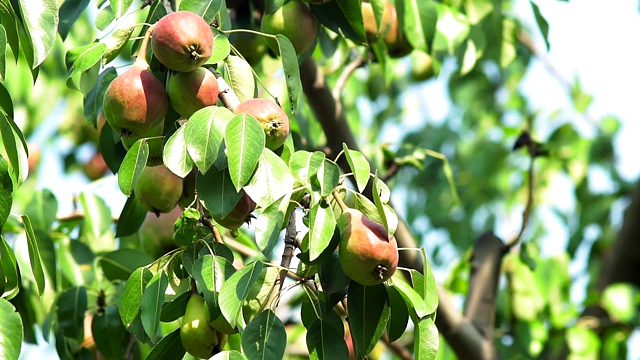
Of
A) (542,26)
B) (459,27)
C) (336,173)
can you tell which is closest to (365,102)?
(459,27)

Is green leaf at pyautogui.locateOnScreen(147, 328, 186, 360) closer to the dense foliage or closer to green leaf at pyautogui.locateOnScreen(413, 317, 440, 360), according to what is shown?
the dense foliage

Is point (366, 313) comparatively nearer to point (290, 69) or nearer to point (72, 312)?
point (290, 69)

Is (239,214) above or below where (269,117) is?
below

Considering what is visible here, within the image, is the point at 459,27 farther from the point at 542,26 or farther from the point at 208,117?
the point at 208,117

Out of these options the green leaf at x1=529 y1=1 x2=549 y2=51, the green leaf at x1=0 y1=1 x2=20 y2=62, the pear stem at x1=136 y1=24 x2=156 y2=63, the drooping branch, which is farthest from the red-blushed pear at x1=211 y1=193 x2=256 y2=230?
the green leaf at x1=529 y1=1 x2=549 y2=51

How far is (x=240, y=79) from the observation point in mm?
1282

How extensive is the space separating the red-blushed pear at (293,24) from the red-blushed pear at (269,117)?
42cm

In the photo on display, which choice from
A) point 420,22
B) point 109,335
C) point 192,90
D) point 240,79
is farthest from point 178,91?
point 420,22

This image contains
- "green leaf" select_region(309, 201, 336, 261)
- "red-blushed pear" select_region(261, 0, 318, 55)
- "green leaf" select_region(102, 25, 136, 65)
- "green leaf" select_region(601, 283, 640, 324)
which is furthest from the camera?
"green leaf" select_region(601, 283, 640, 324)

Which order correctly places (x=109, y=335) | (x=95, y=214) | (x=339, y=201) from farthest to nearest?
(x=95, y=214)
(x=109, y=335)
(x=339, y=201)

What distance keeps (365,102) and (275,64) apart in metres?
2.21

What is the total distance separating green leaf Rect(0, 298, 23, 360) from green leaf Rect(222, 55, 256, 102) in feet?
1.27

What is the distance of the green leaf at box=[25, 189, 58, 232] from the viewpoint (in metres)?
2.00

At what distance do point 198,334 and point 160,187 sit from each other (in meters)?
0.22
